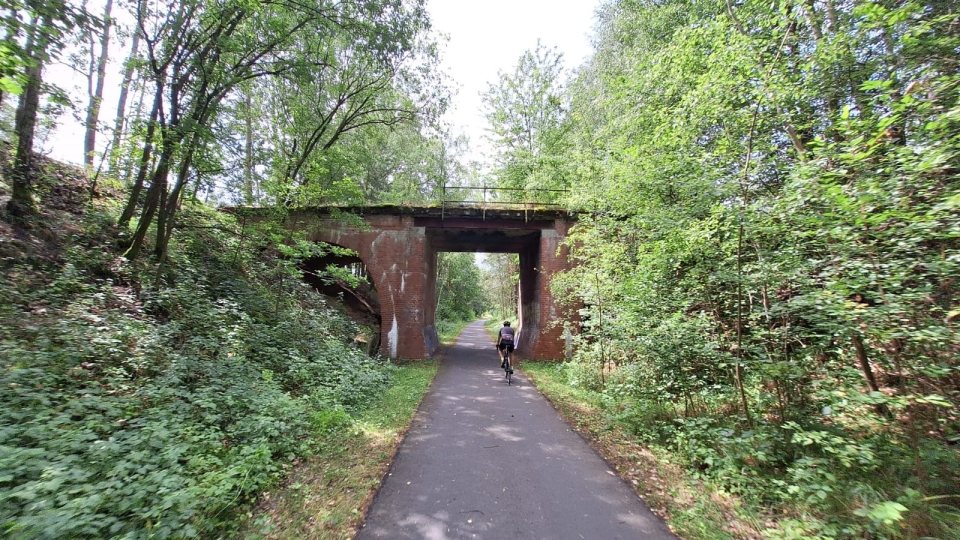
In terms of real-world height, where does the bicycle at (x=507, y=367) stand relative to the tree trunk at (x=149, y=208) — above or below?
below

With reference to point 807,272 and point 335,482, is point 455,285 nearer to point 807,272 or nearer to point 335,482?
point 335,482

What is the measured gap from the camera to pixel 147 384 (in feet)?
14.4

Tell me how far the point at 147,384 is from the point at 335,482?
263 cm

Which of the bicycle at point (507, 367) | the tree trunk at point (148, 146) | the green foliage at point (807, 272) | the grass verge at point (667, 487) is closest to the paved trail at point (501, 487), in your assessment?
the grass verge at point (667, 487)

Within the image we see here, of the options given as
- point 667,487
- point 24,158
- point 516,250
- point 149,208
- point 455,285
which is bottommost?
point 667,487

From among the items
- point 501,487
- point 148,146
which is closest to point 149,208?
point 148,146

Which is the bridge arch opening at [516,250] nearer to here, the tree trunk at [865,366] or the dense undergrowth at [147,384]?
the dense undergrowth at [147,384]

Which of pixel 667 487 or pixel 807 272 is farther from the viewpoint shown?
pixel 667 487

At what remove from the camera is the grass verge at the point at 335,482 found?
3072 millimetres

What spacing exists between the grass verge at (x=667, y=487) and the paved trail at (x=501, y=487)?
16 cm

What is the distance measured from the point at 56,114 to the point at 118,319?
163 inches

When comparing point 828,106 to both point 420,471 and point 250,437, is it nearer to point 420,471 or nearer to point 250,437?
point 420,471

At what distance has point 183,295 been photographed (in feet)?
23.0

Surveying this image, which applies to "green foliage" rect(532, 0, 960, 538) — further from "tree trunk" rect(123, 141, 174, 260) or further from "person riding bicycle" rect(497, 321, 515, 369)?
"tree trunk" rect(123, 141, 174, 260)
